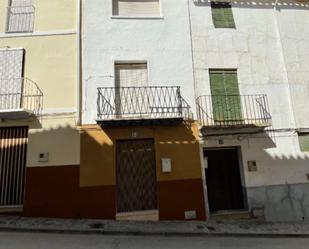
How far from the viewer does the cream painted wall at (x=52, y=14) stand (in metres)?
9.99

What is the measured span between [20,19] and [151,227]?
8.12 m

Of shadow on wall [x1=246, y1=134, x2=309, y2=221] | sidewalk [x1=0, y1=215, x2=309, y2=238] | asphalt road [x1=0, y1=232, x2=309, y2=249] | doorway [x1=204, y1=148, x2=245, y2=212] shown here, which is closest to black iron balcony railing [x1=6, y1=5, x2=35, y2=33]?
sidewalk [x1=0, y1=215, x2=309, y2=238]

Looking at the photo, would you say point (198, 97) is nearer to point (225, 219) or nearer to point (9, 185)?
point (225, 219)

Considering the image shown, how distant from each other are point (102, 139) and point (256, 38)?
672cm

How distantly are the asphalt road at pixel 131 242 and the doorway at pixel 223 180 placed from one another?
8.51ft

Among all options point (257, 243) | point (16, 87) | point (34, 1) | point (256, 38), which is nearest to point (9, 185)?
point (16, 87)

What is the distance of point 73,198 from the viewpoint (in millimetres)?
8695

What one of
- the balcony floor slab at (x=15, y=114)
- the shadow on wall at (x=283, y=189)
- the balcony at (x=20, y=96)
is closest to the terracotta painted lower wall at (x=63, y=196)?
the balcony floor slab at (x=15, y=114)

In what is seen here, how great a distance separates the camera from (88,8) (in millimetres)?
10258

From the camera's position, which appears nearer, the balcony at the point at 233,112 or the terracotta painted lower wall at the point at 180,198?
the terracotta painted lower wall at the point at 180,198

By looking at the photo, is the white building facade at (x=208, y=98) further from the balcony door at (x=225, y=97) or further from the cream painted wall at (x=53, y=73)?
the cream painted wall at (x=53, y=73)

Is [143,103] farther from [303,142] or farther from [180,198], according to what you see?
[303,142]

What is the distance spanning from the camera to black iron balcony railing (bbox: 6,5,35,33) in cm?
1005

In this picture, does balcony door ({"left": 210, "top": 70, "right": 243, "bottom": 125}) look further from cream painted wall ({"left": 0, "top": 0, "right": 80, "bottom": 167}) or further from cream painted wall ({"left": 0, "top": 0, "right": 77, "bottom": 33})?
cream painted wall ({"left": 0, "top": 0, "right": 77, "bottom": 33})
